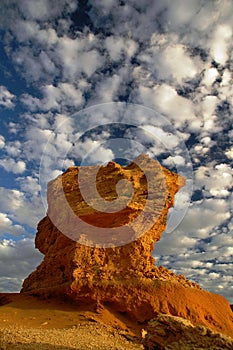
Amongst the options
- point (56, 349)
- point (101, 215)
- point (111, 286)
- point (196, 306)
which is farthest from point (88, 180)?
point (56, 349)

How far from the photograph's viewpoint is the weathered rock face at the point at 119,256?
19531mm

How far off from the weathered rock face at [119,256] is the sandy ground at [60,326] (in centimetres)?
89

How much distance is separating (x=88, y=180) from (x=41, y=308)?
10.5m

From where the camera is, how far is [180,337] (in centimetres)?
923

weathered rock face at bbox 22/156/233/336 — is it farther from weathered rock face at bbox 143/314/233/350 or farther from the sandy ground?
weathered rock face at bbox 143/314/233/350

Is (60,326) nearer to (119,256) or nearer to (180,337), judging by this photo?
(119,256)

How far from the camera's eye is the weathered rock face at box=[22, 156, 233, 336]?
19.5 metres

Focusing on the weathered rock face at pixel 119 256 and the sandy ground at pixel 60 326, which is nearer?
the sandy ground at pixel 60 326

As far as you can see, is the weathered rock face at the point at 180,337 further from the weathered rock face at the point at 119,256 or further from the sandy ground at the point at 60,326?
the weathered rock face at the point at 119,256

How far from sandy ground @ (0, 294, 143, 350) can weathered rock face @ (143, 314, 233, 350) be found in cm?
266

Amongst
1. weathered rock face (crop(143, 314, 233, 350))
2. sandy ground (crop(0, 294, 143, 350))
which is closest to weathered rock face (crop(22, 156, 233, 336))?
sandy ground (crop(0, 294, 143, 350))

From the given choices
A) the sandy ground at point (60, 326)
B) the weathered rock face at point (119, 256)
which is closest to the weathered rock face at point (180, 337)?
the sandy ground at point (60, 326)

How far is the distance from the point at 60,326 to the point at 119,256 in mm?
7020

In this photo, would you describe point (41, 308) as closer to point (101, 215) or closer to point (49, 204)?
point (101, 215)
